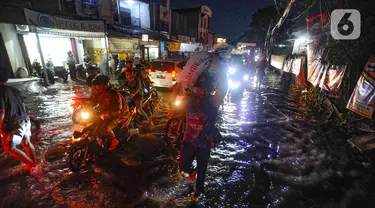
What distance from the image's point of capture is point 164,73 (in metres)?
10.5

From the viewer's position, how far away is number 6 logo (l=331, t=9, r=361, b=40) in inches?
230

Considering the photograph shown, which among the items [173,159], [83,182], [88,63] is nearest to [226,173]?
[173,159]

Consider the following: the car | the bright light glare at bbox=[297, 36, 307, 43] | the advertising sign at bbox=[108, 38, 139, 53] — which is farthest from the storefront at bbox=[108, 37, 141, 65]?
the bright light glare at bbox=[297, 36, 307, 43]

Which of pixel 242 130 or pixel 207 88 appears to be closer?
pixel 207 88

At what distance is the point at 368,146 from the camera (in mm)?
4738

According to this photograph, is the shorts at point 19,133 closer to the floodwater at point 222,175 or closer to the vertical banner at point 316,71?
the floodwater at point 222,175

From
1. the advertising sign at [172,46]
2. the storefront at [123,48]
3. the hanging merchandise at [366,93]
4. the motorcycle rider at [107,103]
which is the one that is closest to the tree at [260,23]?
the advertising sign at [172,46]

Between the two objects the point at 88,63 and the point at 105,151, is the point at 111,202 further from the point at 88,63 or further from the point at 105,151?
the point at 88,63

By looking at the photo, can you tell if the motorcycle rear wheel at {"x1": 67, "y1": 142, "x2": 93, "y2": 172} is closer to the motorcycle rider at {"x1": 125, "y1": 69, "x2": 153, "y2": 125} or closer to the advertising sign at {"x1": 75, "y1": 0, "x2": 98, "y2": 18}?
the motorcycle rider at {"x1": 125, "y1": 69, "x2": 153, "y2": 125}

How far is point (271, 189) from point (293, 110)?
19.4ft

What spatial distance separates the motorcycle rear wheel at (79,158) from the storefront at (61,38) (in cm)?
997

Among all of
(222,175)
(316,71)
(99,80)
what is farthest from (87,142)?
(316,71)

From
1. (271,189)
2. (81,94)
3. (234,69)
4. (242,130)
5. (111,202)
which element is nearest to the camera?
(111,202)

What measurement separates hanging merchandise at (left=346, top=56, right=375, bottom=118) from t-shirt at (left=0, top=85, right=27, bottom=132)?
26.1 feet
